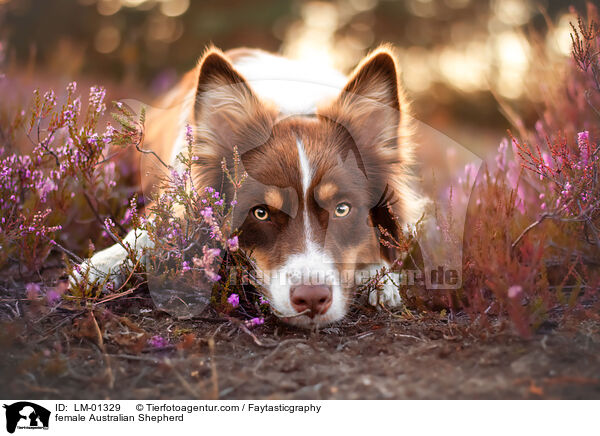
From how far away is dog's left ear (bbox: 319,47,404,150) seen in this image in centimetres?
359

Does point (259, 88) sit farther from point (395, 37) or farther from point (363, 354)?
point (395, 37)

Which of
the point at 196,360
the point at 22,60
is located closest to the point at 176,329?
the point at 196,360

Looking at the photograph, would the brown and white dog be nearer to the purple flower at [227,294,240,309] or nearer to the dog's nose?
the dog's nose

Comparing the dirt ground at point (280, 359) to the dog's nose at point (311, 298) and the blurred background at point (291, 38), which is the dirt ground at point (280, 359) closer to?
the dog's nose at point (311, 298)

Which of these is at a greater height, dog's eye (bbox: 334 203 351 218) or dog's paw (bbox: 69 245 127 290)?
dog's eye (bbox: 334 203 351 218)

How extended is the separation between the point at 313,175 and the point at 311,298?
895 mm

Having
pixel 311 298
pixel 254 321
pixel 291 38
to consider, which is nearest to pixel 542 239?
pixel 311 298

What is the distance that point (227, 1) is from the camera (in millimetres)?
7695

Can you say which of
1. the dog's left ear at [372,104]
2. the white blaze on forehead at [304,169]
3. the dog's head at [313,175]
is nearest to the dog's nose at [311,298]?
the dog's head at [313,175]

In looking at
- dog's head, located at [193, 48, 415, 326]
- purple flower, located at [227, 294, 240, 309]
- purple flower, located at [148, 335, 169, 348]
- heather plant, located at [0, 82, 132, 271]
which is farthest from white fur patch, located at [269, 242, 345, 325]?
heather plant, located at [0, 82, 132, 271]

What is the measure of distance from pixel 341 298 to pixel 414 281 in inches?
24.1

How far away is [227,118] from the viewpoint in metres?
3.69
